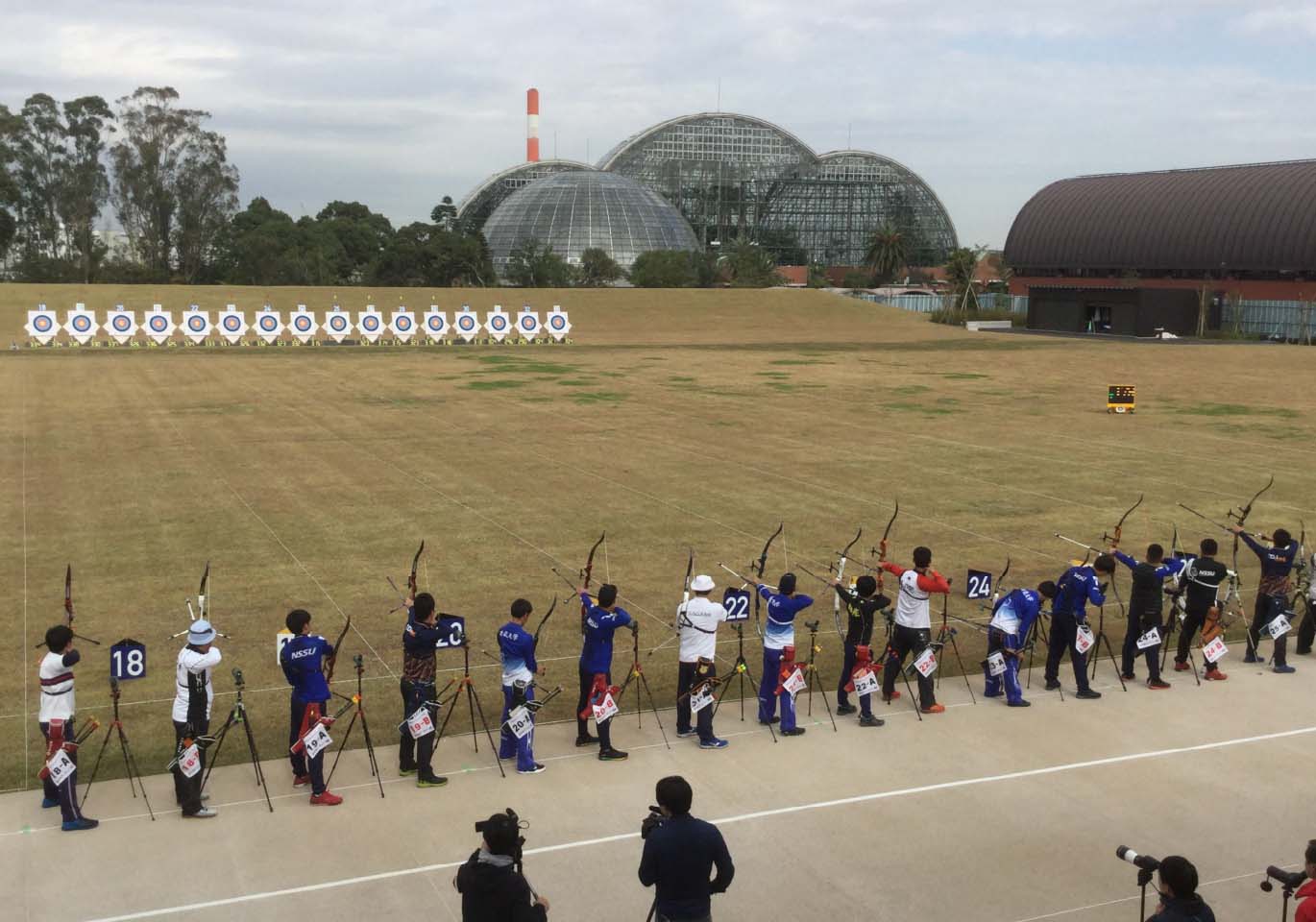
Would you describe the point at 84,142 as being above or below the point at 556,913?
above

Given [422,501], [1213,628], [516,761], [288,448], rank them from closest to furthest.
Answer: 1. [516,761]
2. [1213,628]
3. [422,501]
4. [288,448]

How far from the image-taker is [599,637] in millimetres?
11406

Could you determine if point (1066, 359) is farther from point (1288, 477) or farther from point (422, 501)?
point (422, 501)

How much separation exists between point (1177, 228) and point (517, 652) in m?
88.1

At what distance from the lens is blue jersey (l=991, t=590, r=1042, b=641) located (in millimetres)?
12969

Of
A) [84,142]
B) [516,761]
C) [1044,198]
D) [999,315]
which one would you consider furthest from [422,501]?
[84,142]

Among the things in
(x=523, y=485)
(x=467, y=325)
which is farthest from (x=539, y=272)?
(x=523, y=485)

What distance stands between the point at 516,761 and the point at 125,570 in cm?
947

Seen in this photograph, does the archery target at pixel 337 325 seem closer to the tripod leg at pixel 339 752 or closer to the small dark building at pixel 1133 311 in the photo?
the small dark building at pixel 1133 311

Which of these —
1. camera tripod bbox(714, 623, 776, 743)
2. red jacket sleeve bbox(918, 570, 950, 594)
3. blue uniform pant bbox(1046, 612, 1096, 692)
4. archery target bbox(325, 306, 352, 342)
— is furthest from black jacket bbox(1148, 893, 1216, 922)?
archery target bbox(325, 306, 352, 342)

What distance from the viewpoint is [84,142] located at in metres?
106

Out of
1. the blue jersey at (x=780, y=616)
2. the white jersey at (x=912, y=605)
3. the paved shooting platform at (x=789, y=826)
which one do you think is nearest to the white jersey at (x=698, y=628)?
the blue jersey at (x=780, y=616)

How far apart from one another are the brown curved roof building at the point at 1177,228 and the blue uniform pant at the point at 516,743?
8203 centimetres

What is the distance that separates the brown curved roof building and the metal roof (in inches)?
2.8
